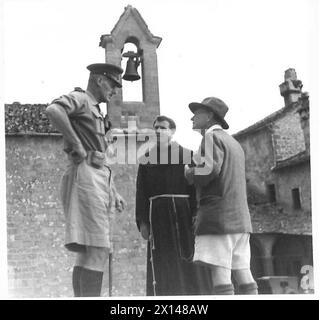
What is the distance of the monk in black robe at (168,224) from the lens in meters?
7.25

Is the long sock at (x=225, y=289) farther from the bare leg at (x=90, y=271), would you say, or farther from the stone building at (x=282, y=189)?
the bare leg at (x=90, y=271)

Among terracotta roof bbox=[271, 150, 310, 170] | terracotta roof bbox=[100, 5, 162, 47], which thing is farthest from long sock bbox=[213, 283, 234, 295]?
terracotta roof bbox=[100, 5, 162, 47]

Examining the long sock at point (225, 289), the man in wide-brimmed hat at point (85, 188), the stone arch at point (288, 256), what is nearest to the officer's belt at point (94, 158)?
the man in wide-brimmed hat at point (85, 188)

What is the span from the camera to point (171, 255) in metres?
7.29

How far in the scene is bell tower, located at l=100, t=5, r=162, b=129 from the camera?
7891 millimetres

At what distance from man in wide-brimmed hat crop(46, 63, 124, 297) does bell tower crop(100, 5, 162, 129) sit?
73cm

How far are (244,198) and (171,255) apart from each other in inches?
31.9

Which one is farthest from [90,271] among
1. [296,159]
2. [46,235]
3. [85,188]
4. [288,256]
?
Answer: [296,159]

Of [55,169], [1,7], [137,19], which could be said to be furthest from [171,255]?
[1,7]

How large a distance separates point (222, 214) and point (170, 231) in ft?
1.64

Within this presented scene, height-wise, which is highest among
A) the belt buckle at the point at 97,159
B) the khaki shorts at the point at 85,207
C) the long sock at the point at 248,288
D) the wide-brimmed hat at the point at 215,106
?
the wide-brimmed hat at the point at 215,106

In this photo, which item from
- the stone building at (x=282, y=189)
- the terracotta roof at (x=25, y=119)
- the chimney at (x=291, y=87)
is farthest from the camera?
the terracotta roof at (x=25, y=119)

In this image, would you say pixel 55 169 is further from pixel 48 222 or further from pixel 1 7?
pixel 1 7

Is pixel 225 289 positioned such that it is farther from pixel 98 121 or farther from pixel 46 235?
pixel 46 235
